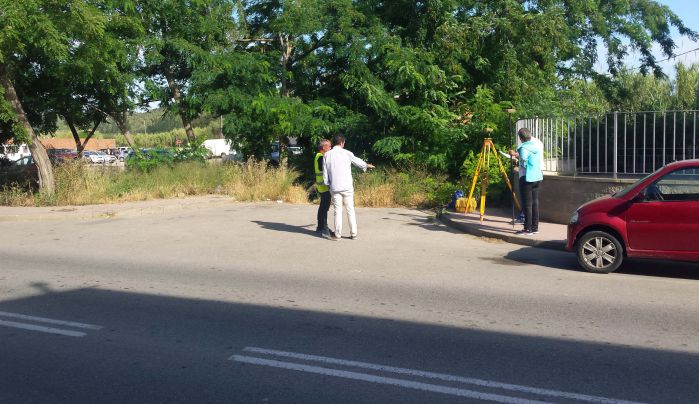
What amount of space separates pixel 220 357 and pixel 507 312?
3.13 metres

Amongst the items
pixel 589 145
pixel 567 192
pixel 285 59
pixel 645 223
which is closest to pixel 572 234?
pixel 645 223

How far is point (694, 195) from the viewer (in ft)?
28.6

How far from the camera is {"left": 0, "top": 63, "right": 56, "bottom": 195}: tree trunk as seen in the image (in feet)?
61.9

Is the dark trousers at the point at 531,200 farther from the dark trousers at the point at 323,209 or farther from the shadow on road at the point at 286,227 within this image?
the shadow on road at the point at 286,227

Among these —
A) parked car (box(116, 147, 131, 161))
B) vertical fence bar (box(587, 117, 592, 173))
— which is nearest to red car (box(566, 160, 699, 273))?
vertical fence bar (box(587, 117, 592, 173))

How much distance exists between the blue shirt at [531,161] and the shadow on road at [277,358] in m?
5.65

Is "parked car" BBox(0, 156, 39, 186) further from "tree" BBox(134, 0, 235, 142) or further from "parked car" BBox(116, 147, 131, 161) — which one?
"tree" BBox(134, 0, 235, 142)

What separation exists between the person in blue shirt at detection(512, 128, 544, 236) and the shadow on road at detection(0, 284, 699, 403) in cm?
565

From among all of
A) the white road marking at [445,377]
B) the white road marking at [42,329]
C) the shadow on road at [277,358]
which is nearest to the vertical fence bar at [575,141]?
the shadow on road at [277,358]

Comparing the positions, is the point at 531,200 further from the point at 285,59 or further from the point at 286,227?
the point at 285,59

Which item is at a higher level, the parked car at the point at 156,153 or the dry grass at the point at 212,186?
the parked car at the point at 156,153

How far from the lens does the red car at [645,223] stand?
870 cm

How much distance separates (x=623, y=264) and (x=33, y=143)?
640 inches

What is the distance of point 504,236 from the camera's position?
12.3 metres
